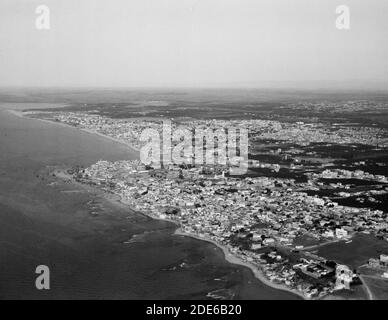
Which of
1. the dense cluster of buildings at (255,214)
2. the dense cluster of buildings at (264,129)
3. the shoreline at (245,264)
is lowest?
the shoreline at (245,264)

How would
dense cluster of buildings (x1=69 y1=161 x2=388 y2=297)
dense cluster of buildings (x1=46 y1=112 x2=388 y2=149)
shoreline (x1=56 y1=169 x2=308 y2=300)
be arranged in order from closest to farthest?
shoreline (x1=56 y1=169 x2=308 y2=300) < dense cluster of buildings (x1=69 y1=161 x2=388 y2=297) < dense cluster of buildings (x1=46 y1=112 x2=388 y2=149)

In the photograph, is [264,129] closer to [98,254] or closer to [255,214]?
[255,214]

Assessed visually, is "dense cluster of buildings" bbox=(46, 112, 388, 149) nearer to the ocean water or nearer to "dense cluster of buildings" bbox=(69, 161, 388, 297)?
"dense cluster of buildings" bbox=(69, 161, 388, 297)

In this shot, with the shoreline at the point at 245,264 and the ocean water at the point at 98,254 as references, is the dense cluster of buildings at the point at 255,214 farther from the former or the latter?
the ocean water at the point at 98,254

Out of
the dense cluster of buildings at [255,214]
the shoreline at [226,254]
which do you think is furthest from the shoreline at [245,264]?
the dense cluster of buildings at [255,214]

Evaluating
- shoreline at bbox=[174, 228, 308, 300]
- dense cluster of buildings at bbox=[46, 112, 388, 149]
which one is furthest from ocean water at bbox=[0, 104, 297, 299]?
dense cluster of buildings at bbox=[46, 112, 388, 149]

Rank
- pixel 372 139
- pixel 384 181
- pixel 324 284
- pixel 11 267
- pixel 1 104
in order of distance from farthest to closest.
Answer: pixel 1 104
pixel 372 139
pixel 384 181
pixel 11 267
pixel 324 284

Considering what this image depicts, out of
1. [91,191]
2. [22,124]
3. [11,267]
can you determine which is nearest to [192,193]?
[91,191]

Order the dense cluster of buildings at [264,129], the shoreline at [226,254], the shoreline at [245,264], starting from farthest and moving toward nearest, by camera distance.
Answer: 1. the dense cluster of buildings at [264,129]
2. the shoreline at [226,254]
3. the shoreline at [245,264]

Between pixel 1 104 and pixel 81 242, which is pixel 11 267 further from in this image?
pixel 1 104
